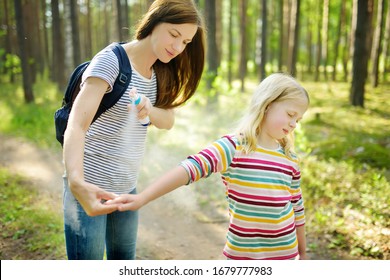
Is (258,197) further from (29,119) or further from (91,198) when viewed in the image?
(29,119)

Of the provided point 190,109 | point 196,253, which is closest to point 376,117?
point 190,109

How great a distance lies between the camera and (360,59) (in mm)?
7016

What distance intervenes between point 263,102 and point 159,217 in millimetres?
2506

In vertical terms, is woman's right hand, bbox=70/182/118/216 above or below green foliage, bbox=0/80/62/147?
above

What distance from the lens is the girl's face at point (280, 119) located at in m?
1.72

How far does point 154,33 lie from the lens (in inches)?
66.8

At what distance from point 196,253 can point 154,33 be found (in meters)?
2.15

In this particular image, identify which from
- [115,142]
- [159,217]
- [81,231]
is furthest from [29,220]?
[115,142]

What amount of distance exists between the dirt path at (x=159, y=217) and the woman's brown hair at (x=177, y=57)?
5.77ft

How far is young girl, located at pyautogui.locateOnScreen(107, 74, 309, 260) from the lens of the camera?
169 cm

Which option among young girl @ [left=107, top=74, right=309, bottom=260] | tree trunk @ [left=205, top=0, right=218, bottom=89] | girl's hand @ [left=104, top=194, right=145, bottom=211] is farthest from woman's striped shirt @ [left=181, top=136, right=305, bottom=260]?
tree trunk @ [left=205, top=0, right=218, bottom=89]

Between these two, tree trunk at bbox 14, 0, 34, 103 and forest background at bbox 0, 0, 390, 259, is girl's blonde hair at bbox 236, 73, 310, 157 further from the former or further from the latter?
tree trunk at bbox 14, 0, 34, 103

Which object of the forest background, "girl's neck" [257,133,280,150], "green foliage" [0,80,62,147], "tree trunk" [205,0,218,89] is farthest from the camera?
"tree trunk" [205,0,218,89]

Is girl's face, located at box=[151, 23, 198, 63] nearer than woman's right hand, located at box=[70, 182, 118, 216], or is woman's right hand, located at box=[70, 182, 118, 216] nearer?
woman's right hand, located at box=[70, 182, 118, 216]
